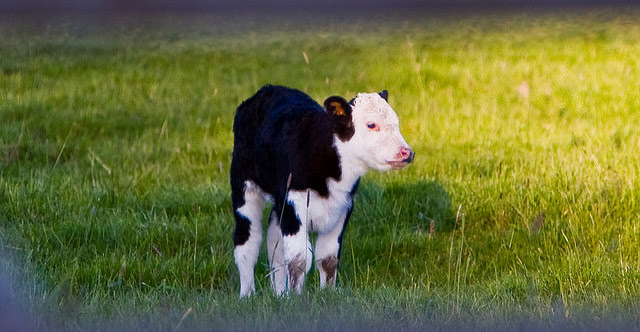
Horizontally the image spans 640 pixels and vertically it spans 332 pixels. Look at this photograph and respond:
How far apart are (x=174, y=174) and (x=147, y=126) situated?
1729mm

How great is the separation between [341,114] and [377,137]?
232mm

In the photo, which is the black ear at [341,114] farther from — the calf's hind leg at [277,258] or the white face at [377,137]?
the calf's hind leg at [277,258]

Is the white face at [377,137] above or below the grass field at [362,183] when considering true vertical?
above

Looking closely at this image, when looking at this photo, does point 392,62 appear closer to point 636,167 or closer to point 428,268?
point 636,167

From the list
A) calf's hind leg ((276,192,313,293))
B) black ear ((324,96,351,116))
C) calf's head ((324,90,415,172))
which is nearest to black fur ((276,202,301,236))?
calf's hind leg ((276,192,313,293))

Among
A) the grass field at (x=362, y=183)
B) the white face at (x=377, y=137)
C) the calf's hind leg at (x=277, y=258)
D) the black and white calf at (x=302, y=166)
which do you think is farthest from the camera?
the calf's hind leg at (x=277, y=258)

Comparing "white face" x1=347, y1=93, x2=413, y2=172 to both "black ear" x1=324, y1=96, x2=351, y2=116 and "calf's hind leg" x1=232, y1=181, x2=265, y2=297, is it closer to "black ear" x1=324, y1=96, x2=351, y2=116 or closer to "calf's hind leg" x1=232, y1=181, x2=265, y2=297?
"black ear" x1=324, y1=96, x2=351, y2=116

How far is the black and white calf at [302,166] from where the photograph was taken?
341 centimetres

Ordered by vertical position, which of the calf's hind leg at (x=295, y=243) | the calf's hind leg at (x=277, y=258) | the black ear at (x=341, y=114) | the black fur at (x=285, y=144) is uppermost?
the black ear at (x=341, y=114)

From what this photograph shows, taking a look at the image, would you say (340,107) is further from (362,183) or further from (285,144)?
(362,183)

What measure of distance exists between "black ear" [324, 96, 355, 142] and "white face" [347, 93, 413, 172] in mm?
26

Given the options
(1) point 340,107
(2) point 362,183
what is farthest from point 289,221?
(2) point 362,183

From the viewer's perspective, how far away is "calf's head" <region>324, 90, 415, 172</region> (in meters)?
3.28

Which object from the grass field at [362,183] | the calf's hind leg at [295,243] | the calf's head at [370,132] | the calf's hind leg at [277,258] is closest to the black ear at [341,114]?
the calf's head at [370,132]
